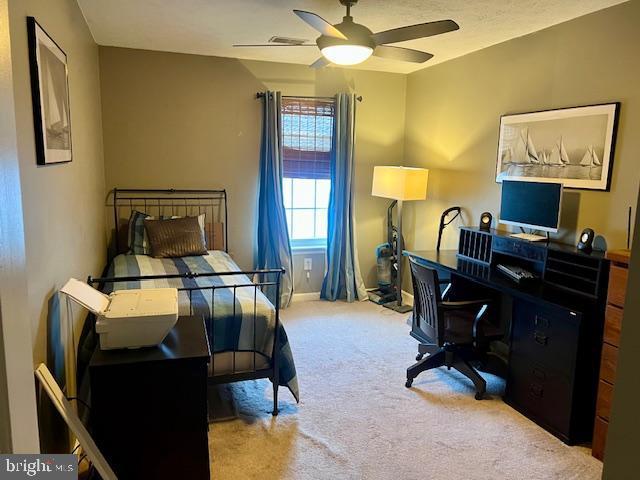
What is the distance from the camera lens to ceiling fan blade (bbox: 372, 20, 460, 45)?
2.45 metres

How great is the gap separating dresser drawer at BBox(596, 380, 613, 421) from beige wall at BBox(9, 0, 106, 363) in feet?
8.51

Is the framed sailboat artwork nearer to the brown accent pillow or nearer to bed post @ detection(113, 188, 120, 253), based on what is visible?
the brown accent pillow

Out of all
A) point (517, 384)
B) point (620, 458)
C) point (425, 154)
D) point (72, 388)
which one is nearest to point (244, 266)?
point (425, 154)

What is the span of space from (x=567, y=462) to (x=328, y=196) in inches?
130

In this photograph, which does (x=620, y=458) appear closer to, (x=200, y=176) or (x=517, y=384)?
(x=517, y=384)

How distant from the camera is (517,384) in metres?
2.89

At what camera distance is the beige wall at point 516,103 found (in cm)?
275

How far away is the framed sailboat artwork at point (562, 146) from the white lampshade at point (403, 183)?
84 centimetres

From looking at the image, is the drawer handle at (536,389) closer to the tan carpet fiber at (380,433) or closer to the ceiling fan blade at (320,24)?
the tan carpet fiber at (380,433)

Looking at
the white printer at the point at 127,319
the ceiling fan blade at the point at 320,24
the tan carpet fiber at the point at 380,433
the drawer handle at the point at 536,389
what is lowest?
the tan carpet fiber at the point at 380,433

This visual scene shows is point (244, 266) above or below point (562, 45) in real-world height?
below

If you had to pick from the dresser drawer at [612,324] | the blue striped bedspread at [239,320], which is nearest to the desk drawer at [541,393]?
the dresser drawer at [612,324]

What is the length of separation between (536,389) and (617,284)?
0.81m

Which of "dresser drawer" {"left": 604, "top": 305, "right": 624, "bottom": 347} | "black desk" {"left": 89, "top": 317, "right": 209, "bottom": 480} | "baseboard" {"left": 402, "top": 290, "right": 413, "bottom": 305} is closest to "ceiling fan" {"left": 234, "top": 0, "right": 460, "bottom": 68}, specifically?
"dresser drawer" {"left": 604, "top": 305, "right": 624, "bottom": 347}
